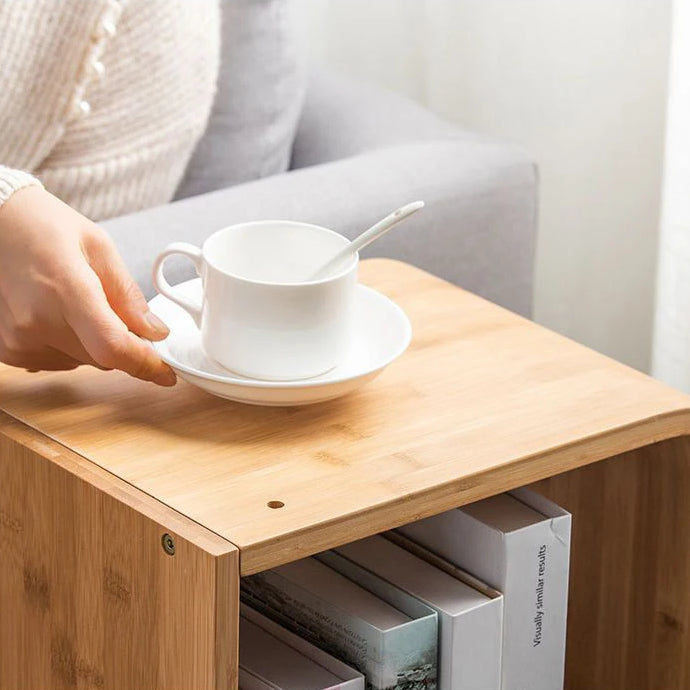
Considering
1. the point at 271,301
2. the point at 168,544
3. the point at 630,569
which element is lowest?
the point at 630,569

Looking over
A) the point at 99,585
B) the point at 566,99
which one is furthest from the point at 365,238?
the point at 566,99

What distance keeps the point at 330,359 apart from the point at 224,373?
7 centimetres

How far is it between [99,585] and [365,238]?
28 centimetres

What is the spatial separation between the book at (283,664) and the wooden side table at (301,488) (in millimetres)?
83

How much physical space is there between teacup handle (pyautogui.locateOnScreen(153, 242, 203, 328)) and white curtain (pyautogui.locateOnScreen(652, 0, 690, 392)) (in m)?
0.59

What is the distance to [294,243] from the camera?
0.96 meters

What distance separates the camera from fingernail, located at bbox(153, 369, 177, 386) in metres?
0.93

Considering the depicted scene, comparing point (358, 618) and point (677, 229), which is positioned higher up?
point (677, 229)

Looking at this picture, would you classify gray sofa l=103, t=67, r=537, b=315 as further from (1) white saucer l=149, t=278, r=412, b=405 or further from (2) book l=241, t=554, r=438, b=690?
(2) book l=241, t=554, r=438, b=690

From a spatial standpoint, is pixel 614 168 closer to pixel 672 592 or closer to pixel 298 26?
pixel 298 26

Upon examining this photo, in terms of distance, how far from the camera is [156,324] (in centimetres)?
95

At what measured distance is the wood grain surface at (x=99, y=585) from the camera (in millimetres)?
777

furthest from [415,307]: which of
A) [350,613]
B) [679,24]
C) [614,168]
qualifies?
[614,168]

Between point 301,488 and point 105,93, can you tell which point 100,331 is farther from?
point 105,93
